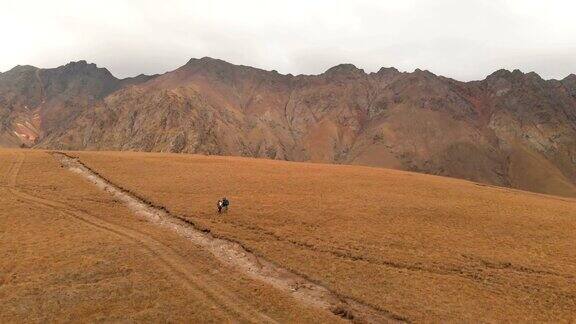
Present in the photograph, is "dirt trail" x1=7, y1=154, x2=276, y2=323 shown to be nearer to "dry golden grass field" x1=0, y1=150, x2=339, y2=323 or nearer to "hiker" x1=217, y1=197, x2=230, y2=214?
"dry golden grass field" x1=0, y1=150, x2=339, y2=323

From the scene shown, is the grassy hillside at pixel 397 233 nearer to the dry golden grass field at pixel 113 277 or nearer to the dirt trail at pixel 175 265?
the dry golden grass field at pixel 113 277

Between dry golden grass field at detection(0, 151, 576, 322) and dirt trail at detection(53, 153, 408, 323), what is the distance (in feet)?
2.00

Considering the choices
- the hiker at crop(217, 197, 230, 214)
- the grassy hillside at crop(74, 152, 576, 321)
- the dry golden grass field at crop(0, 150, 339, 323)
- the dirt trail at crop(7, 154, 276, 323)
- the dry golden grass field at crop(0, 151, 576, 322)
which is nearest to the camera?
the dry golden grass field at crop(0, 150, 339, 323)

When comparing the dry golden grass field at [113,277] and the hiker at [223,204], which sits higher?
the hiker at [223,204]

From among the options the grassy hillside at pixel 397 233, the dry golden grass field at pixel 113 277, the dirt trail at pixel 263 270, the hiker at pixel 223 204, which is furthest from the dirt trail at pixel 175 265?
the hiker at pixel 223 204

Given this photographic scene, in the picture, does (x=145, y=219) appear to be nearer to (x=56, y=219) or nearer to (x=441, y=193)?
(x=56, y=219)

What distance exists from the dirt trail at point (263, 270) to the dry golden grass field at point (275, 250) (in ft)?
2.00

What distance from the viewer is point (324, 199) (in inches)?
2077

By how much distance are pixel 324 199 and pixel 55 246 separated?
3003cm

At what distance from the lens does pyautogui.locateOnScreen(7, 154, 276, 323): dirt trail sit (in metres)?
25.4

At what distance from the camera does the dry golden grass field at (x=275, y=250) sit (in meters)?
26.4

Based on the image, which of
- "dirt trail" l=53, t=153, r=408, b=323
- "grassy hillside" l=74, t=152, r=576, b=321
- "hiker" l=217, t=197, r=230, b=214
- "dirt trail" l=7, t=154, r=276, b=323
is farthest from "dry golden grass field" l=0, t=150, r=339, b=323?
"hiker" l=217, t=197, r=230, b=214

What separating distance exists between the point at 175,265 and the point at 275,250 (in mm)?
8449

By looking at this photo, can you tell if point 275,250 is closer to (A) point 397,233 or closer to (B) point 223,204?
(B) point 223,204
